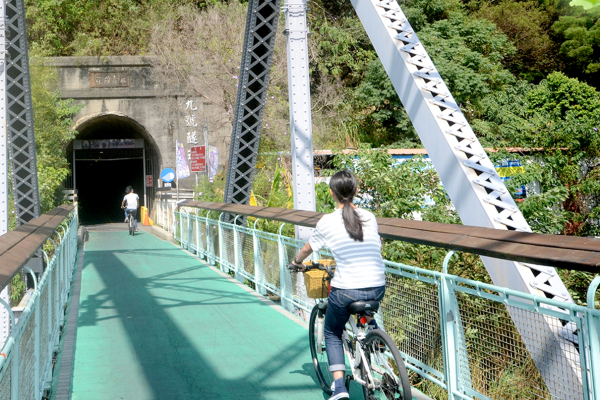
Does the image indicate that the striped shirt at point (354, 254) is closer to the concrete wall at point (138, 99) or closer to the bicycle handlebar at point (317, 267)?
the bicycle handlebar at point (317, 267)

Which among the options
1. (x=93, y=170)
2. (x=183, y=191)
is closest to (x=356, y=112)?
(x=183, y=191)

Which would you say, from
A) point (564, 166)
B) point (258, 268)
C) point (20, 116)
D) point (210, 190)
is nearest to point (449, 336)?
point (258, 268)

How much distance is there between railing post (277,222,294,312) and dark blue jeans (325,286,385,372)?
311 cm

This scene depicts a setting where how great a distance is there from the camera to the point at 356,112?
85.0ft

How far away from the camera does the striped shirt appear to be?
3.37 metres

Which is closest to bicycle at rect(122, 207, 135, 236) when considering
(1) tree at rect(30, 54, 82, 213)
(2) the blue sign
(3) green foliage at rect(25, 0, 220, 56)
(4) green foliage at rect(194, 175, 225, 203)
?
(2) the blue sign

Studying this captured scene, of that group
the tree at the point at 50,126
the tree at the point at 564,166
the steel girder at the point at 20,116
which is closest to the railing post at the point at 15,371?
the tree at the point at 564,166

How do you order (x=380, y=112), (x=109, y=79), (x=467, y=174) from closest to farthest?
(x=467, y=174)
(x=380, y=112)
(x=109, y=79)

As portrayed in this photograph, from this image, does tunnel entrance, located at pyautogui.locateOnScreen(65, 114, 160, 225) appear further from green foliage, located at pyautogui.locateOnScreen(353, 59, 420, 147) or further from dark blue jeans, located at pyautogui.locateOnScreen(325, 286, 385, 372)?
dark blue jeans, located at pyautogui.locateOnScreen(325, 286, 385, 372)

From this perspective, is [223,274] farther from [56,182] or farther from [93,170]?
[93,170]

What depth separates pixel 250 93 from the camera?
9.58 meters

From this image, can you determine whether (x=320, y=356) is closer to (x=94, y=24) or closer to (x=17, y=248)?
(x=17, y=248)

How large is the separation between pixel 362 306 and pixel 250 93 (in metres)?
6.74

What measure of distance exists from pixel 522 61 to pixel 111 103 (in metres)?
18.6
